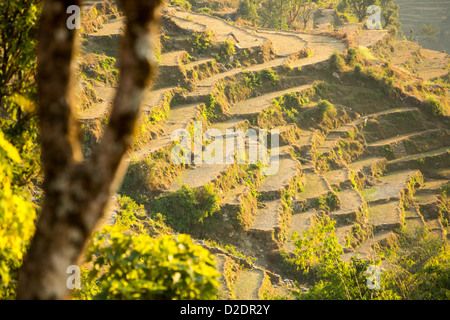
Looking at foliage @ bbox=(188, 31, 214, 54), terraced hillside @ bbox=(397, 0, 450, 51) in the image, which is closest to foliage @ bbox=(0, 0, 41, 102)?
foliage @ bbox=(188, 31, 214, 54)

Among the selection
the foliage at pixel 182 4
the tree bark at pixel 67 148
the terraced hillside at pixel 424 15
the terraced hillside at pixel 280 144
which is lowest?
the terraced hillside at pixel 424 15

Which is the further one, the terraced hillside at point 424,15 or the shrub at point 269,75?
the terraced hillside at point 424,15

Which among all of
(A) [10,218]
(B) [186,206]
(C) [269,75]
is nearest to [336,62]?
(C) [269,75]

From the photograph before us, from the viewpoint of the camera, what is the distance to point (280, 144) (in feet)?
64.0

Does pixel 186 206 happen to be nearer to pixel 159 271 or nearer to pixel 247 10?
pixel 159 271

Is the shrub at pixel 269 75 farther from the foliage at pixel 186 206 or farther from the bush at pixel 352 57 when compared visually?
the foliage at pixel 186 206

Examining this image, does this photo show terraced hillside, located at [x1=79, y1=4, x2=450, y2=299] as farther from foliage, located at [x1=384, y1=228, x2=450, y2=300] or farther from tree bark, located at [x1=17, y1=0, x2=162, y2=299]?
tree bark, located at [x1=17, y1=0, x2=162, y2=299]

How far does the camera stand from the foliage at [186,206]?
14.1 meters

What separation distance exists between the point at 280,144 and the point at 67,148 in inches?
655

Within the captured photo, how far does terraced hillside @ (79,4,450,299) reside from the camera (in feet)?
47.7

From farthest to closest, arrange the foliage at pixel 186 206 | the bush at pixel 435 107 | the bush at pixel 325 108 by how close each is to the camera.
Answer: the bush at pixel 435 107 < the bush at pixel 325 108 < the foliage at pixel 186 206

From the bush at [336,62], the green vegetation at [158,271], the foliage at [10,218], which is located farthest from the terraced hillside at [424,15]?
the foliage at [10,218]

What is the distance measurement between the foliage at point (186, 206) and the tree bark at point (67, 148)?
1084 centimetres

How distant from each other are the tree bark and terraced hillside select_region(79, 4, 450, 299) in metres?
8.30
